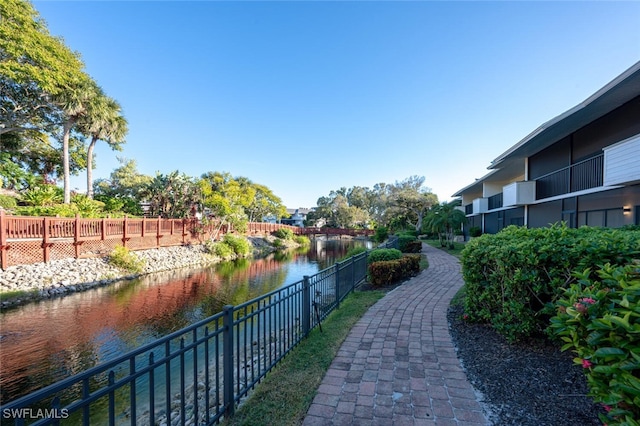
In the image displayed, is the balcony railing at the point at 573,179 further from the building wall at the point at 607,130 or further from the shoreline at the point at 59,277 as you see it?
the shoreline at the point at 59,277

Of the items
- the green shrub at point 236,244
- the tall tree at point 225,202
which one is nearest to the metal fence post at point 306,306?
the tall tree at point 225,202

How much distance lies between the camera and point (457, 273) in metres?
9.81

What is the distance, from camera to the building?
7.79 metres

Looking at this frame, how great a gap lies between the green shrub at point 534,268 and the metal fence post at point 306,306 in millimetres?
2799

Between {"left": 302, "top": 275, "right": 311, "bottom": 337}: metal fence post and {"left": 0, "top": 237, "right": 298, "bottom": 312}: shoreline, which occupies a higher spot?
{"left": 302, "top": 275, "right": 311, "bottom": 337}: metal fence post

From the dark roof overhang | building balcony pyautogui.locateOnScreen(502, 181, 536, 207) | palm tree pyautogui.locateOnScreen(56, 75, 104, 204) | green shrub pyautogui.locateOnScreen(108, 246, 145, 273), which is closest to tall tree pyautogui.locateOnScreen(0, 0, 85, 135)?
palm tree pyautogui.locateOnScreen(56, 75, 104, 204)

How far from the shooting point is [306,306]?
4.58 metres

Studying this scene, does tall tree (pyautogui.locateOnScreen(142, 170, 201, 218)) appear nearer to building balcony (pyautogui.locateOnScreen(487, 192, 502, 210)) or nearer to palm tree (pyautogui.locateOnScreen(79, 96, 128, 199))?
palm tree (pyautogui.locateOnScreen(79, 96, 128, 199))

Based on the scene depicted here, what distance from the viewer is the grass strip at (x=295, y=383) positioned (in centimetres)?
262

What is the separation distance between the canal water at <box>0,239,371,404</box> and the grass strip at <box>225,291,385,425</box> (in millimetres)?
4496

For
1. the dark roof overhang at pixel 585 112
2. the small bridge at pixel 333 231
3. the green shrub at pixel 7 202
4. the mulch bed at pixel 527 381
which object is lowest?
the small bridge at pixel 333 231

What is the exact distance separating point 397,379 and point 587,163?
460 inches

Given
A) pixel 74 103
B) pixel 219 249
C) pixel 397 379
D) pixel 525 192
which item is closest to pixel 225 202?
pixel 219 249

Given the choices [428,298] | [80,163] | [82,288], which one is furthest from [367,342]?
[80,163]
